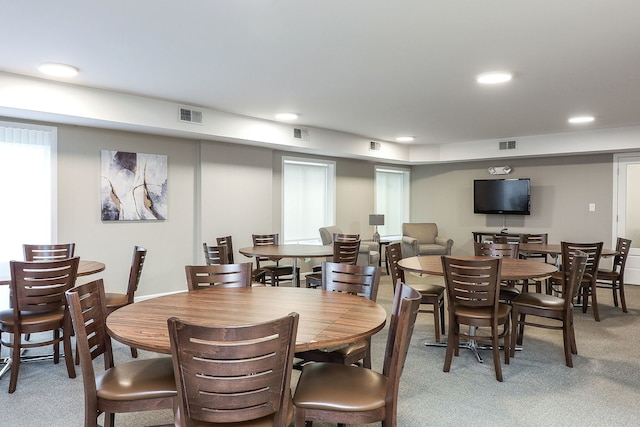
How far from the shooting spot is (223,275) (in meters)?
2.99

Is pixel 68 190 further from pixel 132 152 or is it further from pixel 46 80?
pixel 46 80

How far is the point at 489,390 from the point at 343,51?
8.91 feet

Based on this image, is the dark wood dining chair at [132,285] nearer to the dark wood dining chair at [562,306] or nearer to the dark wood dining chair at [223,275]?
the dark wood dining chair at [223,275]

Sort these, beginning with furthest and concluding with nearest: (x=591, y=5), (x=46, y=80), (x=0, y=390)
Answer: (x=46, y=80) < (x=0, y=390) < (x=591, y=5)

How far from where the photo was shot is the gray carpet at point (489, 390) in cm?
258

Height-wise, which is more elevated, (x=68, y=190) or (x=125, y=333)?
(x=68, y=190)

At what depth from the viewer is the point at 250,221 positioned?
641cm

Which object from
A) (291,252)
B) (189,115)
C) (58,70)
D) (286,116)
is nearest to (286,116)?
(286,116)

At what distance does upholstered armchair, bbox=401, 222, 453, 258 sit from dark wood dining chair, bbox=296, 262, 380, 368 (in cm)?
536

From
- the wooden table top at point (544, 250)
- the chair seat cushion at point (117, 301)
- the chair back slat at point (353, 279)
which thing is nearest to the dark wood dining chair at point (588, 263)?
the wooden table top at point (544, 250)

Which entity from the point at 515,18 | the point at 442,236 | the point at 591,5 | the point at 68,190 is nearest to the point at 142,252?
the point at 68,190

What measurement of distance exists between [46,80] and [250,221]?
312 cm

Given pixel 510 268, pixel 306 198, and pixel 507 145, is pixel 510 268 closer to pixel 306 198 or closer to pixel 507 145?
pixel 306 198

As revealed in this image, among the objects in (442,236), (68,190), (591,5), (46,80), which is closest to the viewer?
(591,5)
